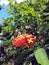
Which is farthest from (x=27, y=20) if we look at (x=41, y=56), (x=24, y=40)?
(x=41, y=56)

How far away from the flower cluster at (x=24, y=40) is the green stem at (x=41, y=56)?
107 mm

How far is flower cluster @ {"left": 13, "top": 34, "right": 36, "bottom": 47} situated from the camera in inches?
103

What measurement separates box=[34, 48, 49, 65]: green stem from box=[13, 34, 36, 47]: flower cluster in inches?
4.2

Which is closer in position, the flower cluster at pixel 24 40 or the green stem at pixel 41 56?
the green stem at pixel 41 56

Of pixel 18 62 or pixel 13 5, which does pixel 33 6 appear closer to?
pixel 13 5

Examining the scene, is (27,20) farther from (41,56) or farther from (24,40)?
(41,56)

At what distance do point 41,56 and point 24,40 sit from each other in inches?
10.5

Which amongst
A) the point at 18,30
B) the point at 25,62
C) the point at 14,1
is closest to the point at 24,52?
the point at 25,62

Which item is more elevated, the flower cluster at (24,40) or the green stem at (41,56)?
the flower cluster at (24,40)

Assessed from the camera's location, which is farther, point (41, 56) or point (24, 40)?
point (24, 40)

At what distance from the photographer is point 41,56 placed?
2.52 m

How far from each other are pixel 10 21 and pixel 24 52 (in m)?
0.39

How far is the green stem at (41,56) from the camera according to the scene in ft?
8.00

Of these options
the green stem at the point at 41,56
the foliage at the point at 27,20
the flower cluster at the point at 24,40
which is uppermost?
the foliage at the point at 27,20
